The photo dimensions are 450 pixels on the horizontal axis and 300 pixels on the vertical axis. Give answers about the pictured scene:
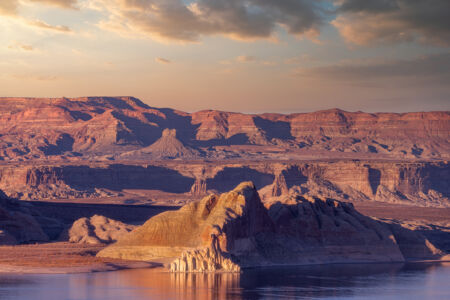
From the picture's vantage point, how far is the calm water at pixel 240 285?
1912 inches

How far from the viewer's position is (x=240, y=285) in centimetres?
5166

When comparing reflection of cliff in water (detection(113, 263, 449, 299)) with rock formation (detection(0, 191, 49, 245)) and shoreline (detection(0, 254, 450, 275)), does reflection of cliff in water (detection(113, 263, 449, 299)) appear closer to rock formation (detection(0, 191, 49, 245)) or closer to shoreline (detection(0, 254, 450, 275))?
shoreline (detection(0, 254, 450, 275))

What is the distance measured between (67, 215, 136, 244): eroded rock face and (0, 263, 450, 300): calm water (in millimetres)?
18303

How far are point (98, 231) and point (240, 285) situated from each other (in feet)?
98.2

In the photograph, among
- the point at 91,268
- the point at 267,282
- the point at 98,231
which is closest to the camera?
the point at 267,282

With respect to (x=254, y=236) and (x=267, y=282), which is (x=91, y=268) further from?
(x=267, y=282)

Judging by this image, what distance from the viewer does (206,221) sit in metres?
58.7

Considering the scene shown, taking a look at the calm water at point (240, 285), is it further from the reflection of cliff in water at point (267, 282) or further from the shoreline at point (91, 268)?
the shoreline at point (91, 268)

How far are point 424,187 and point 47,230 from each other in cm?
11589

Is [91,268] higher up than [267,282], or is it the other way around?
[91,268]

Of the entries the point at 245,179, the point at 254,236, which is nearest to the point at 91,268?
the point at 254,236

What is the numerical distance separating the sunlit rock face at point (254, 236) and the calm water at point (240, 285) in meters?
1.58

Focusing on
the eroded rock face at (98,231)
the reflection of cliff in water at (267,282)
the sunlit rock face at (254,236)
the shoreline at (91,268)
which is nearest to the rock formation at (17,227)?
the eroded rock face at (98,231)

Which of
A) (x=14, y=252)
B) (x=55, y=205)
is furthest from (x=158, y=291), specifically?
(x=55, y=205)
